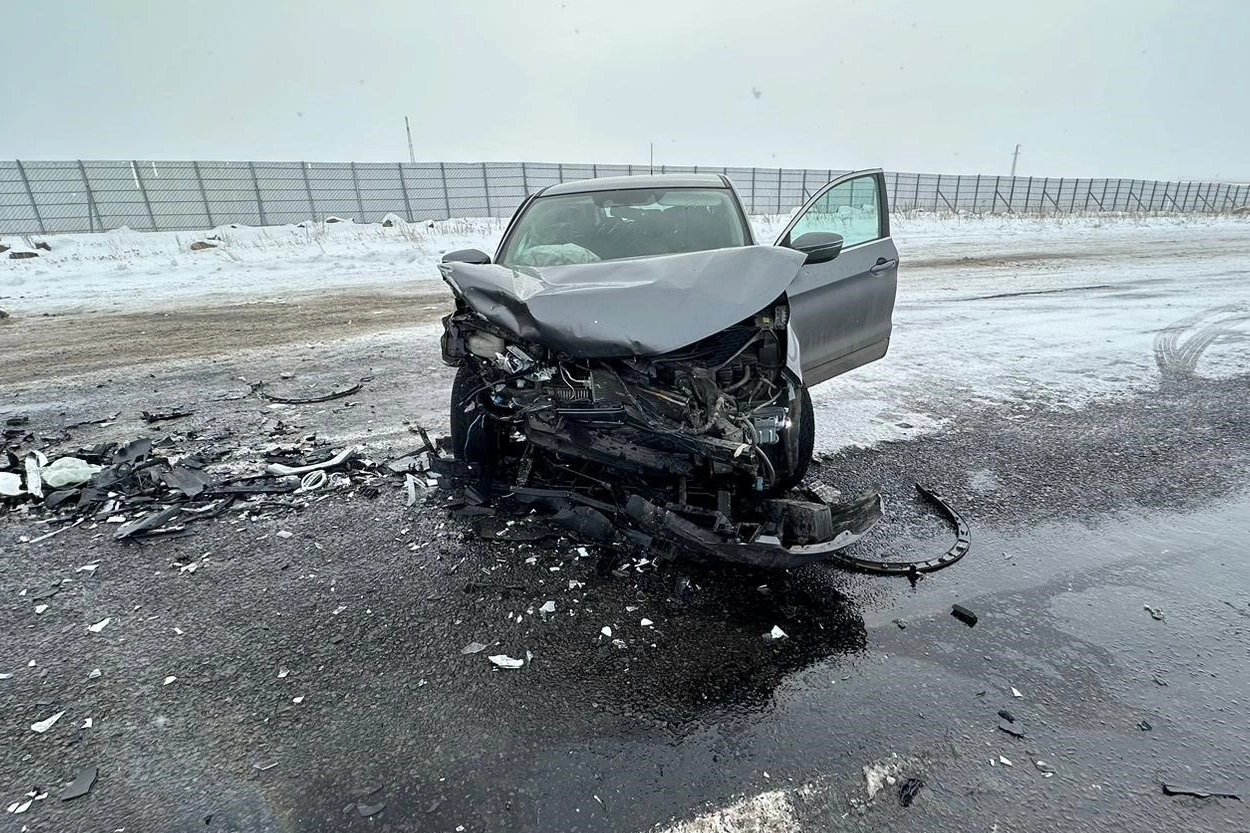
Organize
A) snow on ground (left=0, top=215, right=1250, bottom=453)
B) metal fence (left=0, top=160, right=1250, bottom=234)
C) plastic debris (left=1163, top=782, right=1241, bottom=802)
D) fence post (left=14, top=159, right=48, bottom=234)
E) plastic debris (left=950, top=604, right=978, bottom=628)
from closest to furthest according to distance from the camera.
→ plastic debris (left=1163, top=782, right=1241, bottom=802), plastic debris (left=950, top=604, right=978, bottom=628), snow on ground (left=0, top=215, right=1250, bottom=453), fence post (left=14, top=159, right=48, bottom=234), metal fence (left=0, top=160, right=1250, bottom=234)

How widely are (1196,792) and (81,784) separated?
3.53 metres

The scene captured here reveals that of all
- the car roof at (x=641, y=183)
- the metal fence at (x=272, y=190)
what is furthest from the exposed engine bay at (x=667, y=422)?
the metal fence at (x=272, y=190)

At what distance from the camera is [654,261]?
131 inches

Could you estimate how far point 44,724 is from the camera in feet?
7.28

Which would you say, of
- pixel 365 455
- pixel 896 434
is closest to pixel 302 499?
pixel 365 455

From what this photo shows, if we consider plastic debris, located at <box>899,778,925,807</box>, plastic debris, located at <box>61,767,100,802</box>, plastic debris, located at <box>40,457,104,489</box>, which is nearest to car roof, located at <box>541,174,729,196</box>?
plastic debris, located at <box>40,457,104,489</box>

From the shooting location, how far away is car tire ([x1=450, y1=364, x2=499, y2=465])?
12.5 feet

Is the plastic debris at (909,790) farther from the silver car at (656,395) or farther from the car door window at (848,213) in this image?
the car door window at (848,213)

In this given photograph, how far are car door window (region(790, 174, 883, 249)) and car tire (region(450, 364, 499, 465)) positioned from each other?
2.47m

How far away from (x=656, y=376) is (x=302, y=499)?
253cm

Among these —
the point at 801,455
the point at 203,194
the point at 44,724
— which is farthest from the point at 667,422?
the point at 203,194

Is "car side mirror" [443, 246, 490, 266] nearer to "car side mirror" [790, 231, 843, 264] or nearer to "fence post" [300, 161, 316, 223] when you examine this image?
"car side mirror" [790, 231, 843, 264]

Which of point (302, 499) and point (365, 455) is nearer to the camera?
point (302, 499)

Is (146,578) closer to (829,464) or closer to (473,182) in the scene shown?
(829,464)
